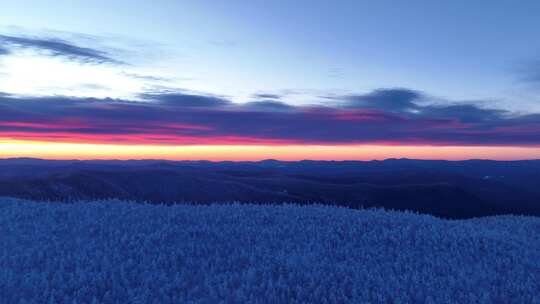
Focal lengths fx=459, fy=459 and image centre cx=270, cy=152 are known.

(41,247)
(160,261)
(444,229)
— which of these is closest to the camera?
(160,261)

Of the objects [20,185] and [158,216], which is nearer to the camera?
[158,216]

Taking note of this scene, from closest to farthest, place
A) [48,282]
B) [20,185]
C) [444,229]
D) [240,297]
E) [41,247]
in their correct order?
1. [240,297]
2. [48,282]
3. [41,247]
4. [444,229]
5. [20,185]

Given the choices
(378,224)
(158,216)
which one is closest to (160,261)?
(158,216)

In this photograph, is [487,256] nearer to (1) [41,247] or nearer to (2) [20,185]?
(1) [41,247]

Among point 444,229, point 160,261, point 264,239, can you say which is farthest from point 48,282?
point 444,229

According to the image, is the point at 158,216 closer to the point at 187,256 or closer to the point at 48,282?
the point at 187,256

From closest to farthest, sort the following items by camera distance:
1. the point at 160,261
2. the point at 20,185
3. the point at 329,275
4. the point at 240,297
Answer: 1. the point at 240,297
2. the point at 329,275
3. the point at 160,261
4. the point at 20,185
